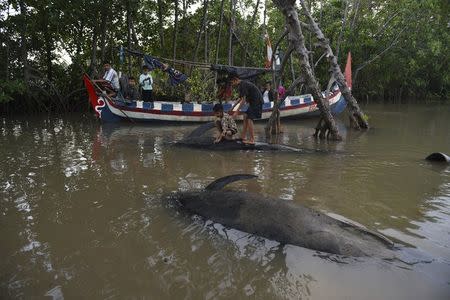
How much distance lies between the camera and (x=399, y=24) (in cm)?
2431

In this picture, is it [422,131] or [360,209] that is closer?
[360,209]

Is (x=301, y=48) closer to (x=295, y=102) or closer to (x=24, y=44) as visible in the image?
(x=295, y=102)

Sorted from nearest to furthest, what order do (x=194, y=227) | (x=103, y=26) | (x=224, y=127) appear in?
1. (x=194, y=227)
2. (x=224, y=127)
3. (x=103, y=26)

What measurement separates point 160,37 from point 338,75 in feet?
34.1

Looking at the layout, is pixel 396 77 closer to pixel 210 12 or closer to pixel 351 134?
pixel 210 12

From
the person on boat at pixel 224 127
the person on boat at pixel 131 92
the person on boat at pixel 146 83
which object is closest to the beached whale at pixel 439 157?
the person on boat at pixel 224 127

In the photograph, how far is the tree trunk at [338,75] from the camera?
464 inches

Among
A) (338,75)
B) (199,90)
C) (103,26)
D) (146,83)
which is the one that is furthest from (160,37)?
(338,75)

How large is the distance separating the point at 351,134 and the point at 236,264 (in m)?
9.38

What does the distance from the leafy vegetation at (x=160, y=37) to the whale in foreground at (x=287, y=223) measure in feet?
30.3

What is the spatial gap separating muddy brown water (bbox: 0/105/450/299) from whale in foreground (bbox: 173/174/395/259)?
10 centimetres

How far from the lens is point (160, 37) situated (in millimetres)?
19875

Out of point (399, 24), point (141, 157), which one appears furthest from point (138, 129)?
point (399, 24)

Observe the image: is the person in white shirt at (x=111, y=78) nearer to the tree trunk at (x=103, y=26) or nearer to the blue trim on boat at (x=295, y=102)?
the tree trunk at (x=103, y=26)
